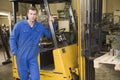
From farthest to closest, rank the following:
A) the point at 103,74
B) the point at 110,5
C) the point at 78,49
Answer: the point at 110,5, the point at 103,74, the point at 78,49

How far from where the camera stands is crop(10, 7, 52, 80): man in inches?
156

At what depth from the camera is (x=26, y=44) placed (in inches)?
156

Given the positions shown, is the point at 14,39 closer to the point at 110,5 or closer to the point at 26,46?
the point at 26,46

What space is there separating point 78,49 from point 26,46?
1.05 meters

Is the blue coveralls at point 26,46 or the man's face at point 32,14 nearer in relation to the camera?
the man's face at point 32,14

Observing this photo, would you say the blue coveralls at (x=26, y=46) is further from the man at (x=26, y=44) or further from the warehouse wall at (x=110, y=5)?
the warehouse wall at (x=110, y=5)

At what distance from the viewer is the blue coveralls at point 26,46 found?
13.0ft

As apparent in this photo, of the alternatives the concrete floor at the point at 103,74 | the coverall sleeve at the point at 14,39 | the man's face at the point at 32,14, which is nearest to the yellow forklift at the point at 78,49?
the man's face at the point at 32,14

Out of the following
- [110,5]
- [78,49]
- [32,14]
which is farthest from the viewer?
[110,5]

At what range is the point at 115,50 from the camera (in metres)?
4.12

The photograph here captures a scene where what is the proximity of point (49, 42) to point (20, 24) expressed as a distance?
1.33 meters

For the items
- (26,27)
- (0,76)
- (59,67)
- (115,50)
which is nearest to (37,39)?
(26,27)

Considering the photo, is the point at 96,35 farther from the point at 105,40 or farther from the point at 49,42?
the point at 105,40

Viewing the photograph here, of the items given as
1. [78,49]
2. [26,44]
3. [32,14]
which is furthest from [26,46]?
[78,49]
